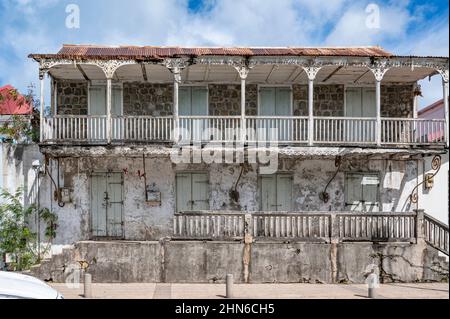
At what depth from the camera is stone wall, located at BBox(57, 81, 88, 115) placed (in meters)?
16.6

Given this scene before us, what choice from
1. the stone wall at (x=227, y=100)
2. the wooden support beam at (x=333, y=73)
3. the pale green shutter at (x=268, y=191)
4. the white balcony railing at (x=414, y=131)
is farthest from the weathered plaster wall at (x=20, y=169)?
the white balcony railing at (x=414, y=131)

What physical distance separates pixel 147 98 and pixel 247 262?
7.27 metres

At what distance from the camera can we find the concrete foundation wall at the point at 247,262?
1284 cm

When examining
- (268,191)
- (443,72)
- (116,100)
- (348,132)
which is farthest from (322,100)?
(116,100)

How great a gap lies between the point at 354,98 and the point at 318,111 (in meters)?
1.46

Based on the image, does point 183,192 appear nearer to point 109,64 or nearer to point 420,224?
point 109,64

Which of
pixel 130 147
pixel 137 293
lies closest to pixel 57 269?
pixel 137 293

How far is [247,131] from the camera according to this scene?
15.5m

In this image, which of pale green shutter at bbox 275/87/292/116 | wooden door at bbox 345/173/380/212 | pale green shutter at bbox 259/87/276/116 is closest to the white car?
pale green shutter at bbox 259/87/276/116

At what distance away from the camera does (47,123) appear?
14.9 m

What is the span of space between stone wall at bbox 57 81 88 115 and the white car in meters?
10.7

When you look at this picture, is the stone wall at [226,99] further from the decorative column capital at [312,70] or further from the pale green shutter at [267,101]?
the decorative column capital at [312,70]

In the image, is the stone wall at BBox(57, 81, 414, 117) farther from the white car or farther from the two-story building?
the white car
